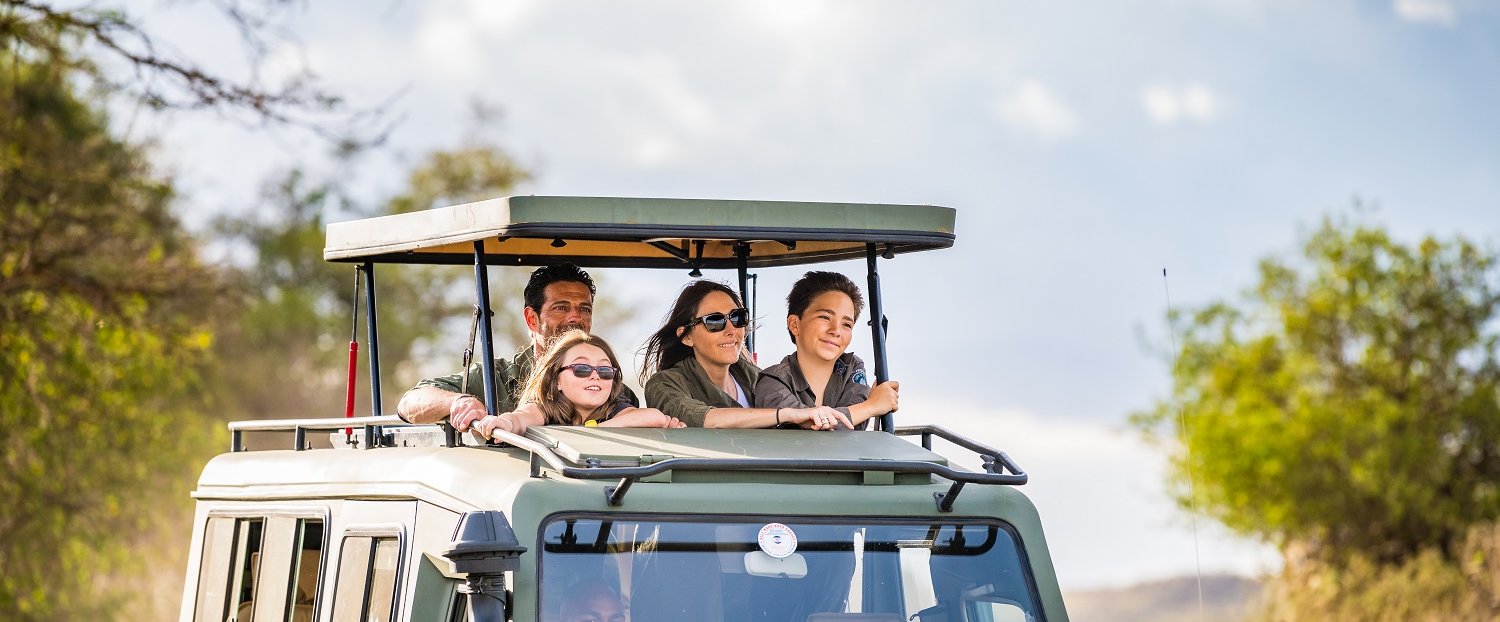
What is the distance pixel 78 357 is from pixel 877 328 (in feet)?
38.9

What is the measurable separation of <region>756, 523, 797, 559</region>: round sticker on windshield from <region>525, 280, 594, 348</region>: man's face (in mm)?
2220

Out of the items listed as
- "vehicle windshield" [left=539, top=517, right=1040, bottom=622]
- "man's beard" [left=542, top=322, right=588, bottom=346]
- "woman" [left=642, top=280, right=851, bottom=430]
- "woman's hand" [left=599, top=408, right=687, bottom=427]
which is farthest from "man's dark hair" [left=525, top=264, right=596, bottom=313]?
"vehicle windshield" [left=539, top=517, right=1040, bottom=622]

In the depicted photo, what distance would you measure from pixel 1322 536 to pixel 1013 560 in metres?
16.7

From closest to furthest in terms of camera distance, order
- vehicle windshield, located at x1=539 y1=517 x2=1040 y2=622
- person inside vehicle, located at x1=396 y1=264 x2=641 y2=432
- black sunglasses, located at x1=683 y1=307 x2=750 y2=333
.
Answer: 1. vehicle windshield, located at x1=539 y1=517 x2=1040 y2=622
2. black sunglasses, located at x1=683 y1=307 x2=750 y2=333
3. person inside vehicle, located at x1=396 y1=264 x2=641 y2=432

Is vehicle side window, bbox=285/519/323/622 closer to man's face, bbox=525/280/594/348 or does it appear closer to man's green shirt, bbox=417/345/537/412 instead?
man's green shirt, bbox=417/345/537/412

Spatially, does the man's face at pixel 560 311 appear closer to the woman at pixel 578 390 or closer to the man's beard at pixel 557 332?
the man's beard at pixel 557 332

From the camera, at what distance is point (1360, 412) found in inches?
836

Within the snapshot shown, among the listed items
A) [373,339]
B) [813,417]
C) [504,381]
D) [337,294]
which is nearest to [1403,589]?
[504,381]

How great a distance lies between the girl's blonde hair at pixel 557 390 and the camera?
6.52 m

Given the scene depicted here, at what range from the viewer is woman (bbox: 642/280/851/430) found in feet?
22.4

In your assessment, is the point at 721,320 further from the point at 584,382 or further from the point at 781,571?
the point at 781,571

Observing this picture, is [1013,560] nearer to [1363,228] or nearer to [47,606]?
[47,606]

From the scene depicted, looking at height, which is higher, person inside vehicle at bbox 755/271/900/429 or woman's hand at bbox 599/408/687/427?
person inside vehicle at bbox 755/271/900/429

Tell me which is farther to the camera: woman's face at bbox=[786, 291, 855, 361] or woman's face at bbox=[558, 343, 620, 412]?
woman's face at bbox=[786, 291, 855, 361]
